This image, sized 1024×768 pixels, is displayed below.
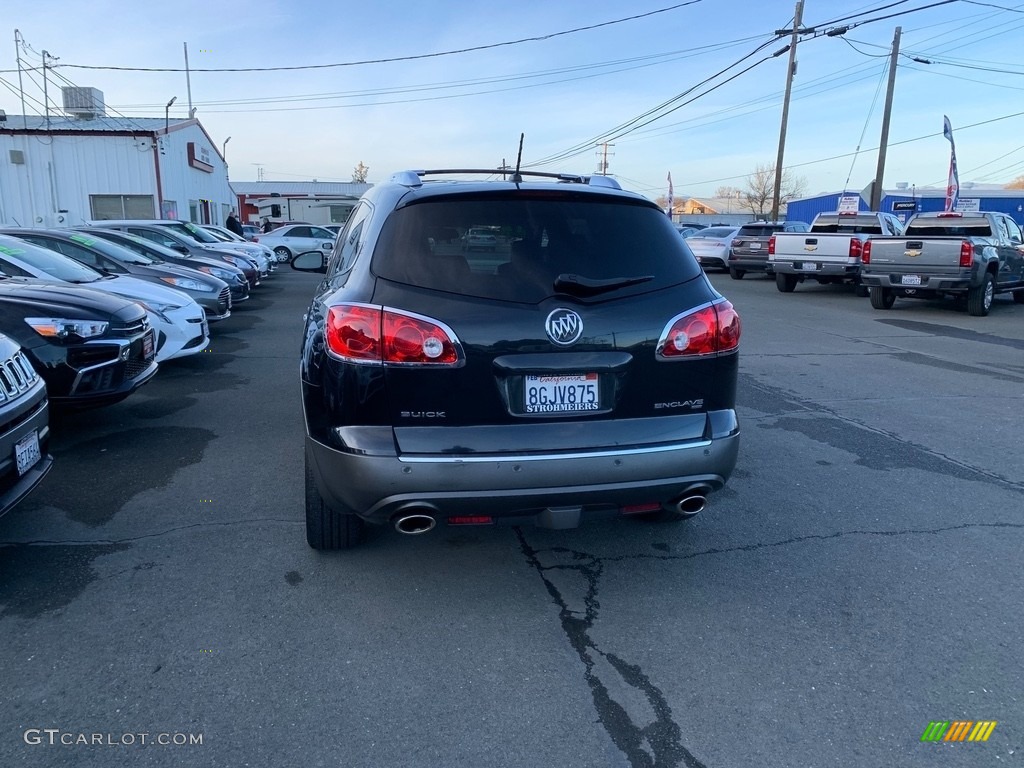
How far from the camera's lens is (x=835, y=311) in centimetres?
1528

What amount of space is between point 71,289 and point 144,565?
3282 mm

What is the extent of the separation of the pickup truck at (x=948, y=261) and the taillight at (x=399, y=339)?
13.5m

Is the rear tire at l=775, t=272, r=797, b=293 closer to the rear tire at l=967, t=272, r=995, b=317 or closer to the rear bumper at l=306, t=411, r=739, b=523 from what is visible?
the rear tire at l=967, t=272, r=995, b=317

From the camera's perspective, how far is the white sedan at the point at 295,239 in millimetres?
28953

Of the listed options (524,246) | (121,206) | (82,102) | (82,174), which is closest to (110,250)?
(524,246)

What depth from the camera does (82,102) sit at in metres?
36.4

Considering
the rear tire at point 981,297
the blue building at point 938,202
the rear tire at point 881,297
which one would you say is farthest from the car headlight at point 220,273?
the blue building at point 938,202

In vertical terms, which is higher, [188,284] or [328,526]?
[188,284]

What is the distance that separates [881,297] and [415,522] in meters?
14.5

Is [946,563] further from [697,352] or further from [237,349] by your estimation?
[237,349]

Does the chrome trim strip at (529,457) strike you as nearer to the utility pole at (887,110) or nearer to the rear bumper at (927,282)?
the rear bumper at (927,282)

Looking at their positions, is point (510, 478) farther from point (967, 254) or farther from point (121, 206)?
point (121, 206)

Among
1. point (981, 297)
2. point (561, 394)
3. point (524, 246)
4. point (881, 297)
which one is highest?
point (524, 246)

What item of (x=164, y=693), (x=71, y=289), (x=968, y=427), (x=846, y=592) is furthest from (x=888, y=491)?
(x=71, y=289)
